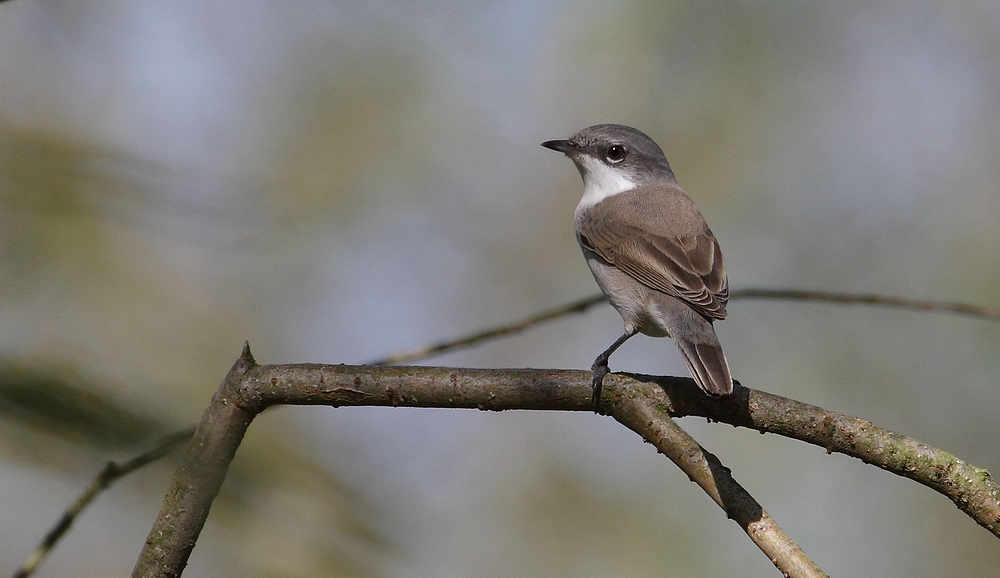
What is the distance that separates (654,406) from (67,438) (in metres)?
2.26

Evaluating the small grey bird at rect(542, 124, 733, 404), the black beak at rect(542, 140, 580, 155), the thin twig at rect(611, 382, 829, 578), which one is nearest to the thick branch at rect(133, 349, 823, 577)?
the thin twig at rect(611, 382, 829, 578)

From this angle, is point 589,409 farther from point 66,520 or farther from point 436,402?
point 66,520

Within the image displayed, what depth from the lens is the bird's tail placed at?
11.7 ft

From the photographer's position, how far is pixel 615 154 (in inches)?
267

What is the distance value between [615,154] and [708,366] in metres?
3.19

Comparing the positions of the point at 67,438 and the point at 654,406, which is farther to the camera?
the point at 654,406

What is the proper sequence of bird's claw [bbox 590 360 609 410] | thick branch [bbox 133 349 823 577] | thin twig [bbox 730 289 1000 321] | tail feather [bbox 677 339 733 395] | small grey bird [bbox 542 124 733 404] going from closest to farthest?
thick branch [bbox 133 349 823 577]
bird's claw [bbox 590 360 609 410]
tail feather [bbox 677 339 733 395]
thin twig [bbox 730 289 1000 321]
small grey bird [bbox 542 124 733 404]

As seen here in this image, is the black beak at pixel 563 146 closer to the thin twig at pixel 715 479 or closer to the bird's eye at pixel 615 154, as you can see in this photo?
the bird's eye at pixel 615 154

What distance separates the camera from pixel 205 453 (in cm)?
153

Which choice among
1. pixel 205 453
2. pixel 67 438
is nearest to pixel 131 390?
Result: pixel 67 438

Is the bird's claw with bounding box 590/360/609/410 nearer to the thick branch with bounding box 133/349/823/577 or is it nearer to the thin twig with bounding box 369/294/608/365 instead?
A: the thick branch with bounding box 133/349/823/577

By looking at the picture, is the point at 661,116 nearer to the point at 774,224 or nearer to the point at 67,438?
the point at 774,224

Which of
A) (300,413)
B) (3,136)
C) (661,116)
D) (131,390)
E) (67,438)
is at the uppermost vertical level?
(661,116)

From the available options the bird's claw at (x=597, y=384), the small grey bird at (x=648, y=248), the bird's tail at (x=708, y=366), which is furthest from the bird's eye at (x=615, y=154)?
the bird's claw at (x=597, y=384)
